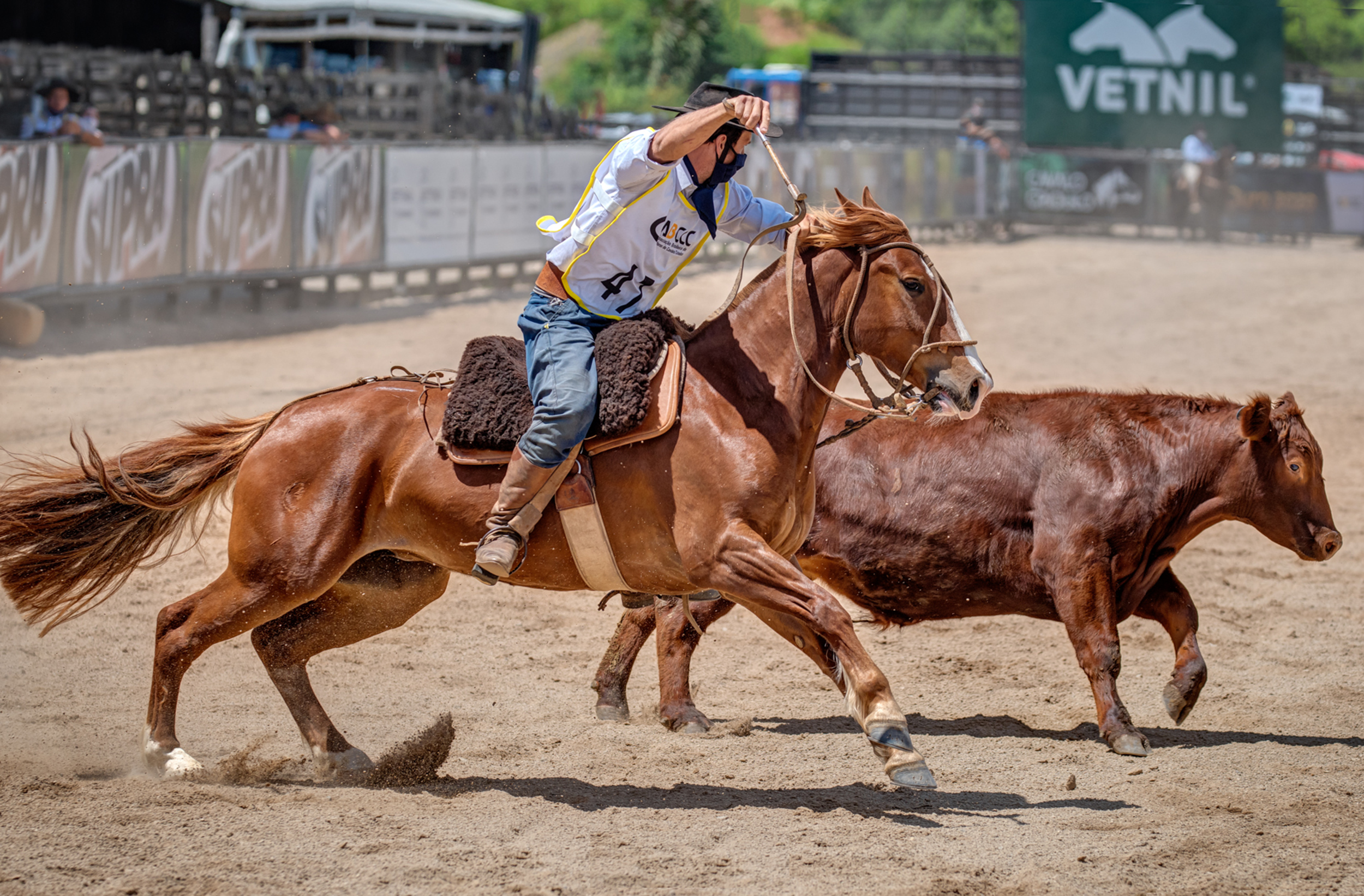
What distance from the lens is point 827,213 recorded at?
16.1 ft

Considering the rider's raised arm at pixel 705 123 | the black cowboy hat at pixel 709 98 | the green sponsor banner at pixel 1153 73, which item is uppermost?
the green sponsor banner at pixel 1153 73

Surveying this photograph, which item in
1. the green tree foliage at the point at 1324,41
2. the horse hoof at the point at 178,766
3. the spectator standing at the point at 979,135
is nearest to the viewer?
the horse hoof at the point at 178,766

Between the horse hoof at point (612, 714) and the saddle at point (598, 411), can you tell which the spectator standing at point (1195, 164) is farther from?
the saddle at point (598, 411)

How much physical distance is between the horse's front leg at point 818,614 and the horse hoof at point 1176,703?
1.74 m

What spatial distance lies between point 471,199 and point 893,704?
14.6 meters

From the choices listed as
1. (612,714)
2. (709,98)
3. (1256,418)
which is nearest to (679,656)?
(612,714)

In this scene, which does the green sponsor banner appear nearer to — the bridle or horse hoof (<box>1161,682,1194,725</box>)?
horse hoof (<box>1161,682,1194,725</box>)

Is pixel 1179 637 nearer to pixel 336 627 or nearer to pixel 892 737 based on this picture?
pixel 892 737

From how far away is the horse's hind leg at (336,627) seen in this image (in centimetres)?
537

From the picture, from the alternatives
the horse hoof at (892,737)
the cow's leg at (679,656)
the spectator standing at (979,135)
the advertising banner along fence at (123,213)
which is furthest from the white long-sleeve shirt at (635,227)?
the spectator standing at (979,135)

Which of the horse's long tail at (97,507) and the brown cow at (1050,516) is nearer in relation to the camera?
the horse's long tail at (97,507)

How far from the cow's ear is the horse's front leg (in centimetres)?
234

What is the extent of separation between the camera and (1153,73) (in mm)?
27719

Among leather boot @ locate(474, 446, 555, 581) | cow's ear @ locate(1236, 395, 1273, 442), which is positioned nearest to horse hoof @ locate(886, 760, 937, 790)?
leather boot @ locate(474, 446, 555, 581)
